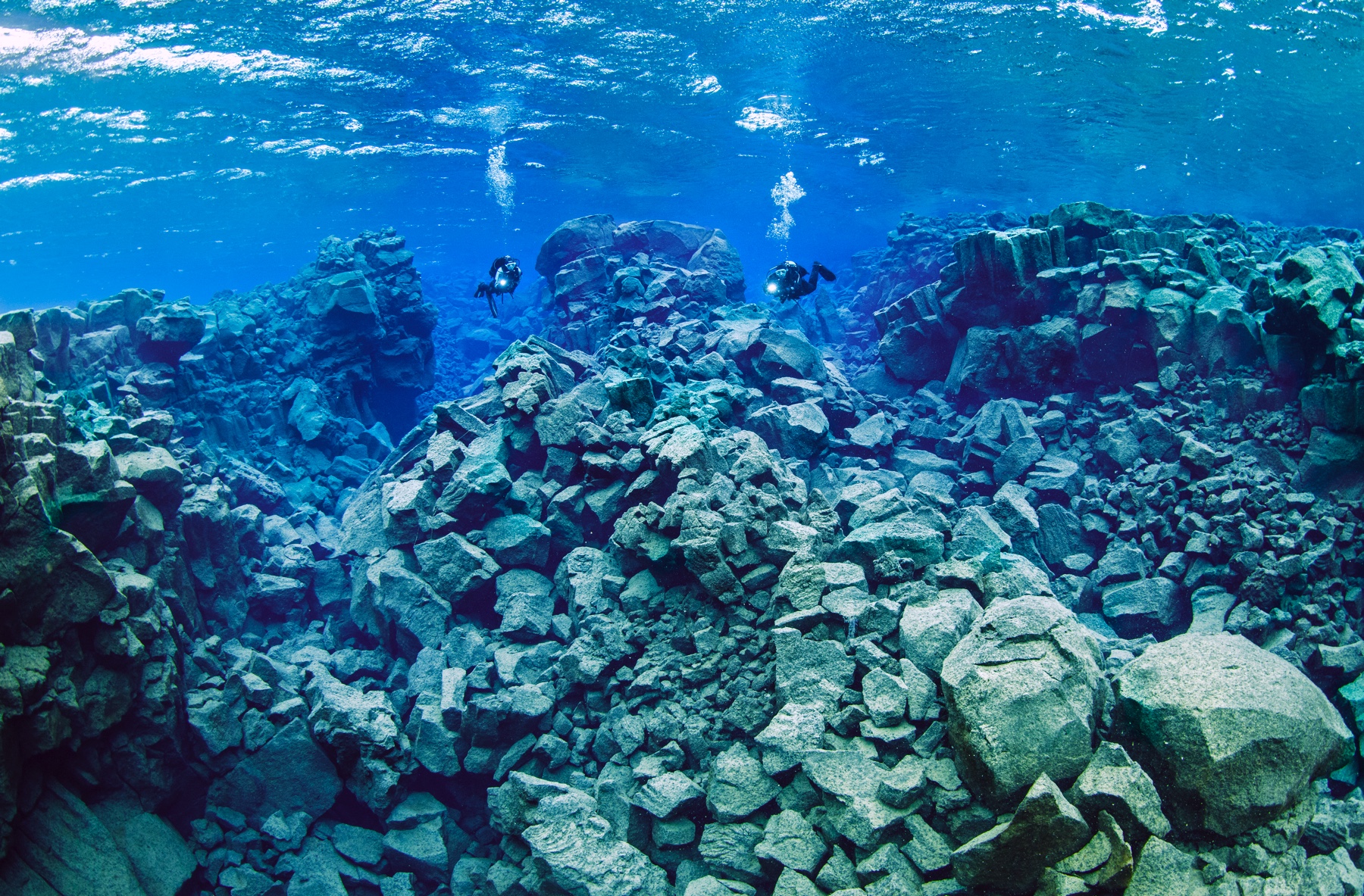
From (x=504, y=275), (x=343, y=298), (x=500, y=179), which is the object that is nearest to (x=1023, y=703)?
(x=504, y=275)

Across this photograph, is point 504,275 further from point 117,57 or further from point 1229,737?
point 117,57

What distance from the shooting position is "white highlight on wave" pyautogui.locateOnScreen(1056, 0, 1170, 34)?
1823cm

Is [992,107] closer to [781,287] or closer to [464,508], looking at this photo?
[781,287]

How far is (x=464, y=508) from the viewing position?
7.53 meters

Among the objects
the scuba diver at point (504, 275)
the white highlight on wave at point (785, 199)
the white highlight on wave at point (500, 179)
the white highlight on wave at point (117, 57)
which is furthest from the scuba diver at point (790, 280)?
the white highlight on wave at point (785, 199)

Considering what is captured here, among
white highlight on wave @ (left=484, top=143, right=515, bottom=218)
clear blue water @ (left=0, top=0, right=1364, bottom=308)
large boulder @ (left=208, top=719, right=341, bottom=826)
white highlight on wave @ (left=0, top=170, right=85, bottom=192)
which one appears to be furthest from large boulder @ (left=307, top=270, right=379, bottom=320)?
white highlight on wave @ (left=0, top=170, right=85, bottom=192)

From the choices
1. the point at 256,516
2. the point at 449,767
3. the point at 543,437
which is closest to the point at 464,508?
the point at 543,437

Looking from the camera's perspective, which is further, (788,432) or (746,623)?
(788,432)

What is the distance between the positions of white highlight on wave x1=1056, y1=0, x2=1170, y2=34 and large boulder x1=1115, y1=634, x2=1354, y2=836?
2186 centimetres

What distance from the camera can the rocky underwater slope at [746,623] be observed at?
341cm

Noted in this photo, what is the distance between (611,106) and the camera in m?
24.9

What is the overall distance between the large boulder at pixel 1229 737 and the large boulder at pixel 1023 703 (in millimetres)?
283

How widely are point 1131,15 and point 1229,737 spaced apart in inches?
944

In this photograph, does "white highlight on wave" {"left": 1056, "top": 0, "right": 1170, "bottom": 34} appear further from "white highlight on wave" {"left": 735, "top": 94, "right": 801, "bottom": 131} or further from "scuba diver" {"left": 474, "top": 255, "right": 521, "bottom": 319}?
"scuba diver" {"left": 474, "top": 255, "right": 521, "bottom": 319}
